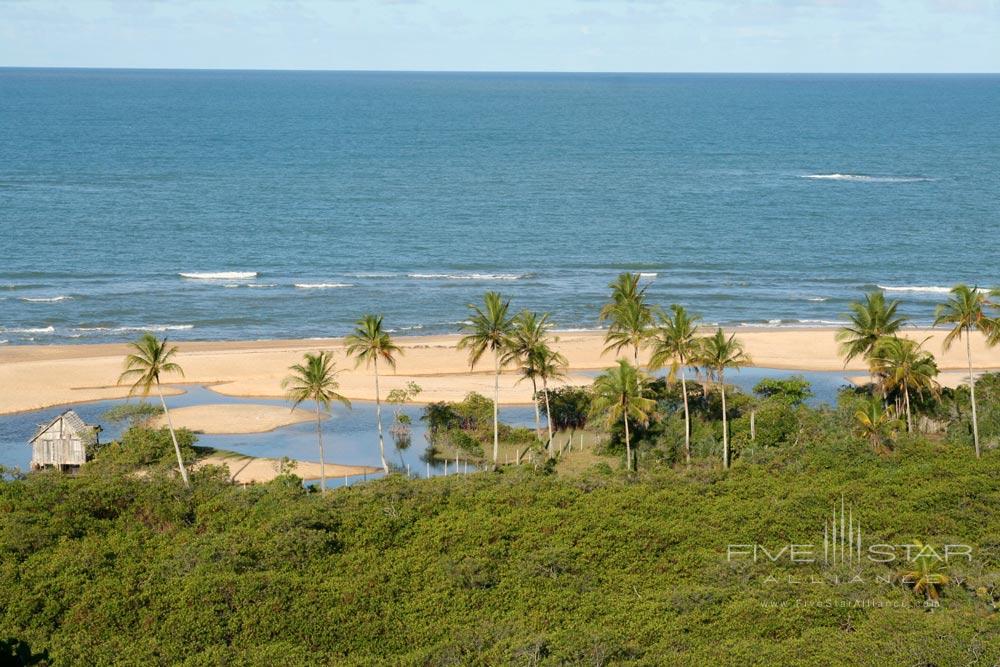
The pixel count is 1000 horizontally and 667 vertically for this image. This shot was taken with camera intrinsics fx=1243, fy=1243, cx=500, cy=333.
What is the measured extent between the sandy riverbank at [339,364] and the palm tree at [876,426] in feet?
52.0

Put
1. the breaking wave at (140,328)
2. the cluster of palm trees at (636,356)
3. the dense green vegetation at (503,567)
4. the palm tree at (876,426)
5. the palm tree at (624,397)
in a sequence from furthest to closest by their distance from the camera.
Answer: the breaking wave at (140,328) → the palm tree at (624,397) → the cluster of palm trees at (636,356) → the palm tree at (876,426) → the dense green vegetation at (503,567)

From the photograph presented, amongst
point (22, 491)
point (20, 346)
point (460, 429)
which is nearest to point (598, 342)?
point (460, 429)

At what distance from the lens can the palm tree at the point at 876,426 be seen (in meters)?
49.7

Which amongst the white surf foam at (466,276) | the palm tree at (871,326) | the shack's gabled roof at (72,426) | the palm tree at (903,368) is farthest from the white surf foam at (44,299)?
the palm tree at (903,368)

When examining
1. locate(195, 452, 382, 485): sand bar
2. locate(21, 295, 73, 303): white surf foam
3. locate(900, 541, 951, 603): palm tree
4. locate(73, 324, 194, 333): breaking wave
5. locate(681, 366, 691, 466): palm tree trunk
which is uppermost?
locate(21, 295, 73, 303): white surf foam

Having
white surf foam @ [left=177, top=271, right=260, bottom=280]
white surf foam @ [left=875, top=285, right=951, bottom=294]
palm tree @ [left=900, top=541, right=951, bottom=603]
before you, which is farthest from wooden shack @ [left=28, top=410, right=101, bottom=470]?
white surf foam @ [left=875, top=285, right=951, bottom=294]

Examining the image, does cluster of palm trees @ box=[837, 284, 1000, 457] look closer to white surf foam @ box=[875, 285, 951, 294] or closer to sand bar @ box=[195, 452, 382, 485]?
sand bar @ box=[195, 452, 382, 485]

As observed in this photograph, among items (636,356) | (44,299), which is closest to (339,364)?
(636,356)

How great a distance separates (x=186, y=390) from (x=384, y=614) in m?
33.9

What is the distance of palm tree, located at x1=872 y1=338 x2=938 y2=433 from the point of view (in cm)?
5147

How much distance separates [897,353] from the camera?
169 ft

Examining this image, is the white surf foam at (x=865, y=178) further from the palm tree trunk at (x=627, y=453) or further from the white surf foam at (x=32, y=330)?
the palm tree trunk at (x=627, y=453)

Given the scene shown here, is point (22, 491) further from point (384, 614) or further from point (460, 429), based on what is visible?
point (460, 429)

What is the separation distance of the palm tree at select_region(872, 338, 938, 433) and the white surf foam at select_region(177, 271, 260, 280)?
5475 cm
